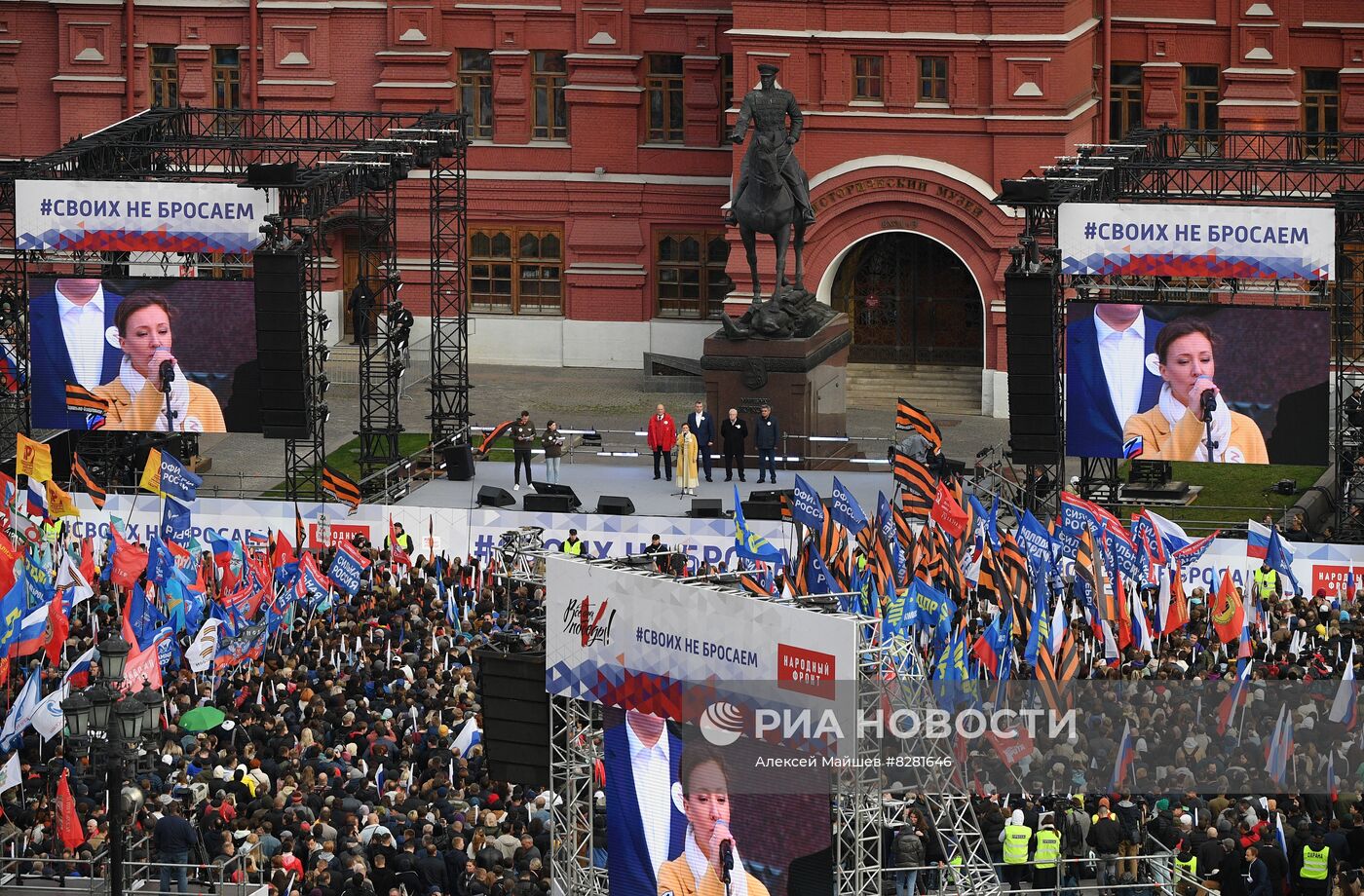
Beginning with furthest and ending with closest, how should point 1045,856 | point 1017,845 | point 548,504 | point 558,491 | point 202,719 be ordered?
point 558,491, point 548,504, point 202,719, point 1045,856, point 1017,845

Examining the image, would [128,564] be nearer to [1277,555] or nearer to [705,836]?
[705,836]

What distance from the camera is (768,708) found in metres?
25.6

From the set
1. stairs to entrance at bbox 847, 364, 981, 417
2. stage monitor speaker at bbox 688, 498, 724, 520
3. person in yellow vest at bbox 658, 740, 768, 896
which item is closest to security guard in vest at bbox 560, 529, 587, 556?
stage monitor speaker at bbox 688, 498, 724, 520

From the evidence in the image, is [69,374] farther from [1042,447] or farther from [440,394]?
[1042,447]

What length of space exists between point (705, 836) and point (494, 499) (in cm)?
2275

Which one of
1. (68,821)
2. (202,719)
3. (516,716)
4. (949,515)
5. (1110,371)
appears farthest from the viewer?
(1110,371)

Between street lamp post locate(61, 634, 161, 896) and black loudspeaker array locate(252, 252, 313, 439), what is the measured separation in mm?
20888

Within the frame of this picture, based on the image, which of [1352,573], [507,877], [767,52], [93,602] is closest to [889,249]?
[767,52]

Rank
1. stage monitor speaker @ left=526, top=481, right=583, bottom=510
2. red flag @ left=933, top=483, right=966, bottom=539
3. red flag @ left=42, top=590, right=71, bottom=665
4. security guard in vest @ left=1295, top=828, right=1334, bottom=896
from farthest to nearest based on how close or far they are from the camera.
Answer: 1. stage monitor speaker @ left=526, top=481, right=583, bottom=510
2. red flag @ left=933, top=483, right=966, bottom=539
3. red flag @ left=42, top=590, right=71, bottom=665
4. security guard in vest @ left=1295, top=828, right=1334, bottom=896

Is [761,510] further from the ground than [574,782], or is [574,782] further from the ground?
[761,510]

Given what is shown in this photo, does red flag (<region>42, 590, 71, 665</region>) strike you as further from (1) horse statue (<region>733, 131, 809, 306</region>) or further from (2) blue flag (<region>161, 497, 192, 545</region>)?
(1) horse statue (<region>733, 131, 809, 306</region>)

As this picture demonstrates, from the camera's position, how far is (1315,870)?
95.0 ft

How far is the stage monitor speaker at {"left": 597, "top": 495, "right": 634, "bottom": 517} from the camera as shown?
47281mm

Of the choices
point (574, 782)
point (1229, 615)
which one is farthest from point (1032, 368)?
point (574, 782)
